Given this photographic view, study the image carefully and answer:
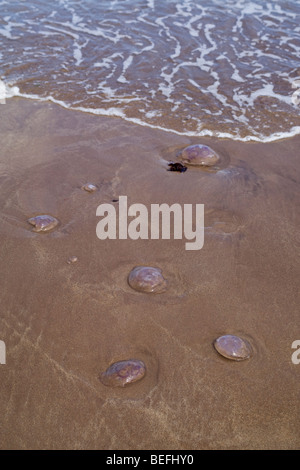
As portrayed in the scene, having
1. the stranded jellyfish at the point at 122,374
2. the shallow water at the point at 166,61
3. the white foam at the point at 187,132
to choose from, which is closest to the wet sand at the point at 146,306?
the stranded jellyfish at the point at 122,374

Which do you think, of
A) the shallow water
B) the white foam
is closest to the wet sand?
the white foam

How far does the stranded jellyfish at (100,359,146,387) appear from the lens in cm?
212

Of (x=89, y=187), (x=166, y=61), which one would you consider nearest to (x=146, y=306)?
(x=89, y=187)

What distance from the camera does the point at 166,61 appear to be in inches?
231

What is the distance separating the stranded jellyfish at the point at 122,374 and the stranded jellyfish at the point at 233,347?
0.47m

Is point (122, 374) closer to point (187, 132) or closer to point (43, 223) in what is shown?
point (43, 223)

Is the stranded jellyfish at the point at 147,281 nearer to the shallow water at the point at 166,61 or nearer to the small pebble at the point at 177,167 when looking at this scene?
the small pebble at the point at 177,167

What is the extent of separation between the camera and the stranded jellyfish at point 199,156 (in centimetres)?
386

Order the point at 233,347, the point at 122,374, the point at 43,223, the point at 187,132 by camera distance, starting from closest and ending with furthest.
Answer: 1. the point at 122,374
2. the point at 233,347
3. the point at 43,223
4. the point at 187,132

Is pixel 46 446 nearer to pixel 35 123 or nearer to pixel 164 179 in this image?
pixel 164 179

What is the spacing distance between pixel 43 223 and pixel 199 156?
170cm

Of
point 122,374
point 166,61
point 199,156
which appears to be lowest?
point 122,374
